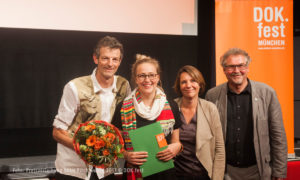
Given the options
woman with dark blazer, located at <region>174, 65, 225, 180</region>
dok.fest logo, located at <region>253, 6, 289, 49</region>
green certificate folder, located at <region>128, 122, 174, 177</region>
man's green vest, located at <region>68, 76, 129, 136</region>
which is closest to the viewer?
green certificate folder, located at <region>128, 122, 174, 177</region>

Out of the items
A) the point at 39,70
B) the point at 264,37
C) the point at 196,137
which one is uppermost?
the point at 264,37

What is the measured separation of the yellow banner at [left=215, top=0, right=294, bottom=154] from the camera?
335cm

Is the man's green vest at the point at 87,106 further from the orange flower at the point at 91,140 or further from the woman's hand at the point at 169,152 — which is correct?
the woman's hand at the point at 169,152

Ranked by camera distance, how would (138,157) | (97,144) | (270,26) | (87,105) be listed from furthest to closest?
(270,26)
(87,105)
(138,157)
(97,144)

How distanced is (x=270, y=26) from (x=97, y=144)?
2604mm

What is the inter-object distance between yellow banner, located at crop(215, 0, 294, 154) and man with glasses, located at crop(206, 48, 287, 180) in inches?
37.1

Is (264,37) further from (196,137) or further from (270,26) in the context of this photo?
(196,137)

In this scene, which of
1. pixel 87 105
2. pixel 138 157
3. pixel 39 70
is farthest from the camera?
pixel 39 70

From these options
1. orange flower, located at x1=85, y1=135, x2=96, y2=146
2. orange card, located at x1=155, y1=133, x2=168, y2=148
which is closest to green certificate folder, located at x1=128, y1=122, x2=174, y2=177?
orange card, located at x1=155, y1=133, x2=168, y2=148

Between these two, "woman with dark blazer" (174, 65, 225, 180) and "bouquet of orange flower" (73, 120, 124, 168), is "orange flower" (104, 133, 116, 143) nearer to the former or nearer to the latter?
"bouquet of orange flower" (73, 120, 124, 168)

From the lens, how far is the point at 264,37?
11.0ft

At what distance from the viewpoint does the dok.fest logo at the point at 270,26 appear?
11.0 ft

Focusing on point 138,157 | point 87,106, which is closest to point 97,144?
point 138,157

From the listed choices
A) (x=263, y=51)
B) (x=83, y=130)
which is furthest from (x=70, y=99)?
(x=263, y=51)
